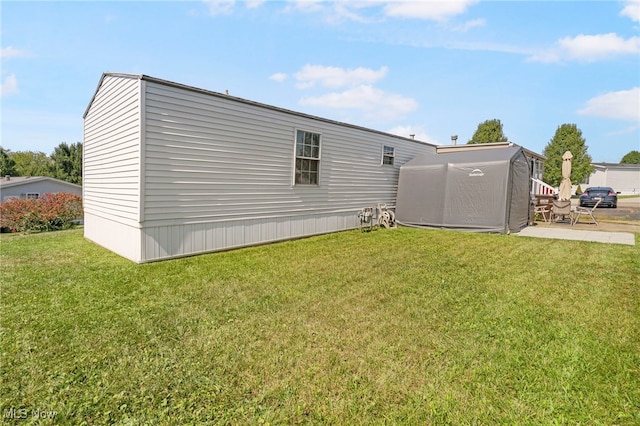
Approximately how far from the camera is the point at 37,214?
1173 cm

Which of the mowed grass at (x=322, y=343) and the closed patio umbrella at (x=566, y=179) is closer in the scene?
the mowed grass at (x=322, y=343)

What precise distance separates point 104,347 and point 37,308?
5.35ft

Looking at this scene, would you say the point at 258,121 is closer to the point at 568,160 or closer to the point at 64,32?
the point at 64,32

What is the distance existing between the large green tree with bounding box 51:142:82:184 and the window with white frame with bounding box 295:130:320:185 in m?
32.7

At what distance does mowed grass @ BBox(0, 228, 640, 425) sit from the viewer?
205 cm

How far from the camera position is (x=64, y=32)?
6762 millimetres

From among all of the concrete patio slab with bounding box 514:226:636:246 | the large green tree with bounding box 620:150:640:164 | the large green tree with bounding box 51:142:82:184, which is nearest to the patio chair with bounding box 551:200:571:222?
the concrete patio slab with bounding box 514:226:636:246

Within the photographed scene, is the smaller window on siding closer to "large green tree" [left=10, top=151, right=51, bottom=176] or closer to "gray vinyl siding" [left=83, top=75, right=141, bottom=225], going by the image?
"gray vinyl siding" [left=83, top=75, right=141, bottom=225]

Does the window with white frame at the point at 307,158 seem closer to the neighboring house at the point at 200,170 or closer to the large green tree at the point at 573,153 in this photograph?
the neighboring house at the point at 200,170

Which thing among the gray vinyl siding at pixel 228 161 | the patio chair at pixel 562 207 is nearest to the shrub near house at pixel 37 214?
the gray vinyl siding at pixel 228 161

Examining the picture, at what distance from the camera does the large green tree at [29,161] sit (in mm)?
40656

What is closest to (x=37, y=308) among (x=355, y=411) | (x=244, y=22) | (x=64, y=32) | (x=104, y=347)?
(x=104, y=347)

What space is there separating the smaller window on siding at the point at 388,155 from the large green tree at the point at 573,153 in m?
28.6

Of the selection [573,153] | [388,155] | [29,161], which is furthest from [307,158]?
[29,161]
